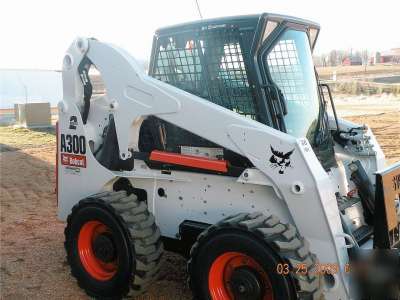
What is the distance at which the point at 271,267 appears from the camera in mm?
3205

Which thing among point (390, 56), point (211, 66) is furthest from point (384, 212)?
point (390, 56)

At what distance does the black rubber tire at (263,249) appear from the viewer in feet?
10.4

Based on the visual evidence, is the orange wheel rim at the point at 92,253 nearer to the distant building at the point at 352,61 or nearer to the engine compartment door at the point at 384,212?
the engine compartment door at the point at 384,212

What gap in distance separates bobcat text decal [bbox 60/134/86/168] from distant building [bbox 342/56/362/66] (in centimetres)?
7225

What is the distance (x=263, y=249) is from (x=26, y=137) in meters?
15.0

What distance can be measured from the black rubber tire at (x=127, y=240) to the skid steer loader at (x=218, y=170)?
0.04 feet

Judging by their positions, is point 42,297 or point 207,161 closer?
point 207,161

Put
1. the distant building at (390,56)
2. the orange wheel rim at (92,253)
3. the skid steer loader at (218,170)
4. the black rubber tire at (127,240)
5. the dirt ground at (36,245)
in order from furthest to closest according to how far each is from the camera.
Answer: the distant building at (390,56) → the dirt ground at (36,245) → the orange wheel rim at (92,253) → the black rubber tire at (127,240) → the skid steer loader at (218,170)

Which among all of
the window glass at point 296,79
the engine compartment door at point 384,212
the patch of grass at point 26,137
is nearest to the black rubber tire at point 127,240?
the window glass at point 296,79

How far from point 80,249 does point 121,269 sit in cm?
62

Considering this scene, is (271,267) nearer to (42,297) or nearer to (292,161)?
(292,161)

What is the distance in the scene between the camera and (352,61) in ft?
249

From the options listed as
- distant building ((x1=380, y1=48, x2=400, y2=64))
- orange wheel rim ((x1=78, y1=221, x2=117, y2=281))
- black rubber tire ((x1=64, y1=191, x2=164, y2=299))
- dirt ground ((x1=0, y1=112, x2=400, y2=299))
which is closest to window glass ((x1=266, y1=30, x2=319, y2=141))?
black rubber tire ((x1=64, y1=191, x2=164, y2=299))

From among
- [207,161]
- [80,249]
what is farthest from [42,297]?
[207,161]
